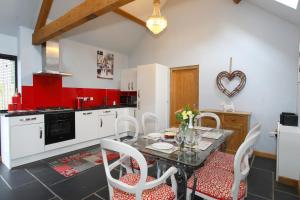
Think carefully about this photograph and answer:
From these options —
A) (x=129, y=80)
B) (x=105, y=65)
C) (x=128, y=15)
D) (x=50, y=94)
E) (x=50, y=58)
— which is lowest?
(x=50, y=94)

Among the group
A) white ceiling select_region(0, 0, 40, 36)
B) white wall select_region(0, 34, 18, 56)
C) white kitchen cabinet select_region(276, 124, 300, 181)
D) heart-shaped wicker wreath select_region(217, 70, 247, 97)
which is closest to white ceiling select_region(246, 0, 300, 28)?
heart-shaped wicker wreath select_region(217, 70, 247, 97)

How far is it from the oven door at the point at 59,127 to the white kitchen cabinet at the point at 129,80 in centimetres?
191

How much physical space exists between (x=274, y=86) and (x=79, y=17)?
3639mm

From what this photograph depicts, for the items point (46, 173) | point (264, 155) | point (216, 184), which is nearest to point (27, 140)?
point (46, 173)

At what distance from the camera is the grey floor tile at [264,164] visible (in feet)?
9.12

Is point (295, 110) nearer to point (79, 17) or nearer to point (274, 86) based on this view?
point (274, 86)

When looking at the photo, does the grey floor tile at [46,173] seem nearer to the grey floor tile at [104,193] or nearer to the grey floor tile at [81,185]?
the grey floor tile at [81,185]

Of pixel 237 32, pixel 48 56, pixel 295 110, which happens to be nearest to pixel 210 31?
pixel 237 32

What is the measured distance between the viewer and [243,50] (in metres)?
3.51

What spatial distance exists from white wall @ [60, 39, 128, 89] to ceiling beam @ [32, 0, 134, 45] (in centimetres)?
72

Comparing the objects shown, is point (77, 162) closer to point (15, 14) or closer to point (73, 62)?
point (73, 62)

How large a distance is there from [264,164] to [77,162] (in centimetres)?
329

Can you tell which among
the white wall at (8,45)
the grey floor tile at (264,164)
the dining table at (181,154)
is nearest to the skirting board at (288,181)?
the grey floor tile at (264,164)

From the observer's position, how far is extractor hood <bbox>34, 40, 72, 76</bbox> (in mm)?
3332
